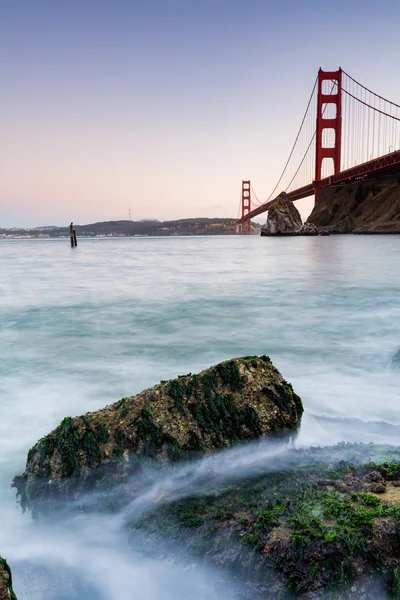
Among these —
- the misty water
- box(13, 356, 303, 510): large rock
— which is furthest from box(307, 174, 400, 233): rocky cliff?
box(13, 356, 303, 510): large rock

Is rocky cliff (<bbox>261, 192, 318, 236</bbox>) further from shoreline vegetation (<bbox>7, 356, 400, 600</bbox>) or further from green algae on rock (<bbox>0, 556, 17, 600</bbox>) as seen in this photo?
green algae on rock (<bbox>0, 556, 17, 600</bbox>)

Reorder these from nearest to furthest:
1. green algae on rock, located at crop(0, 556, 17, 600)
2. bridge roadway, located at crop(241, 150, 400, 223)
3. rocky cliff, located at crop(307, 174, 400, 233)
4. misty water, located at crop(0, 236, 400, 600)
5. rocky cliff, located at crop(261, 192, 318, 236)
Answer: green algae on rock, located at crop(0, 556, 17, 600)
misty water, located at crop(0, 236, 400, 600)
bridge roadway, located at crop(241, 150, 400, 223)
rocky cliff, located at crop(307, 174, 400, 233)
rocky cliff, located at crop(261, 192, 318, 236)

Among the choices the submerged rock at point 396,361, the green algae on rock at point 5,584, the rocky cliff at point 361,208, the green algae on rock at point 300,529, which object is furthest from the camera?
the rocky cliff at point 361,208

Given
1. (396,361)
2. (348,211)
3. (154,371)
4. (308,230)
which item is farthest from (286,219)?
(154,371)

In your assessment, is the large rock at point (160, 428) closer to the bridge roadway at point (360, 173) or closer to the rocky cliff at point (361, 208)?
the bridge roadway at point (360, 173)

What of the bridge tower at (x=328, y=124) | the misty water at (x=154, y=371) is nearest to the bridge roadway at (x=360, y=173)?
the bridge tower at (x=328, y=124)

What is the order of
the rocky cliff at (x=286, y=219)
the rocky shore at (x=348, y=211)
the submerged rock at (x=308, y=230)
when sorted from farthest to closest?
1. the submerged rock at (x=308, y=230)
2. the rocky cliff at (x=286, y=219)
3. the rocky shore at (x=348, y=211)

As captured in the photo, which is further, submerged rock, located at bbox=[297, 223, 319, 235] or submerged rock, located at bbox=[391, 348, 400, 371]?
submerged rock, located at bbox=[297, 223, 319, 235]
